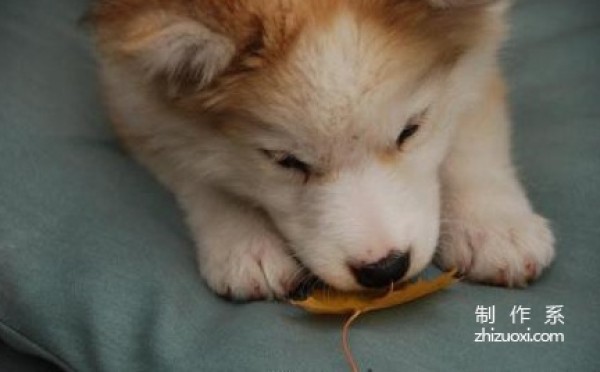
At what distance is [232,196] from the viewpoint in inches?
76.5

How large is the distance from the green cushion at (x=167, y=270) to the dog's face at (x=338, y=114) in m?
0.13

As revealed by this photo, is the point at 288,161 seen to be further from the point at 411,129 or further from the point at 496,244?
the point at 496,244

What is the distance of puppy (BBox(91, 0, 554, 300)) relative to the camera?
1.54m

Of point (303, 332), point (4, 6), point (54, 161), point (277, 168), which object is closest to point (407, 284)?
point (303, 332)

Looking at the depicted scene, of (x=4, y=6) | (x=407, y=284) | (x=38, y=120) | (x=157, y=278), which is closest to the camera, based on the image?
(x=407, y=284)

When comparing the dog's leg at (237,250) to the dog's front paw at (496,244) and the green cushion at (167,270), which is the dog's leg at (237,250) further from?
the dog's front paw at (496,244)

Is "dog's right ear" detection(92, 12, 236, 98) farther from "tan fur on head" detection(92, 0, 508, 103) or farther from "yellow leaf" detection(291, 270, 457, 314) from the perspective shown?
"yellow leaf" detection(291, 270, 457, 314)

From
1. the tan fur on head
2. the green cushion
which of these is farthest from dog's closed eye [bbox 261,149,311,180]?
the green cushion

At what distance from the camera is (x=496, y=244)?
5.77 ft

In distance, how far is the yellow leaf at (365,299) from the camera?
1640 mm

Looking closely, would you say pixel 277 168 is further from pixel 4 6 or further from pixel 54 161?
pixel 4 6

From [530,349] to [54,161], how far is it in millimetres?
1093

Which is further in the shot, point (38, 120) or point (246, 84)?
point (38, 120)

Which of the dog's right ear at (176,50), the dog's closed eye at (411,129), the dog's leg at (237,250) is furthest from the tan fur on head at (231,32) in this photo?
the dog's leg at (237,250)
